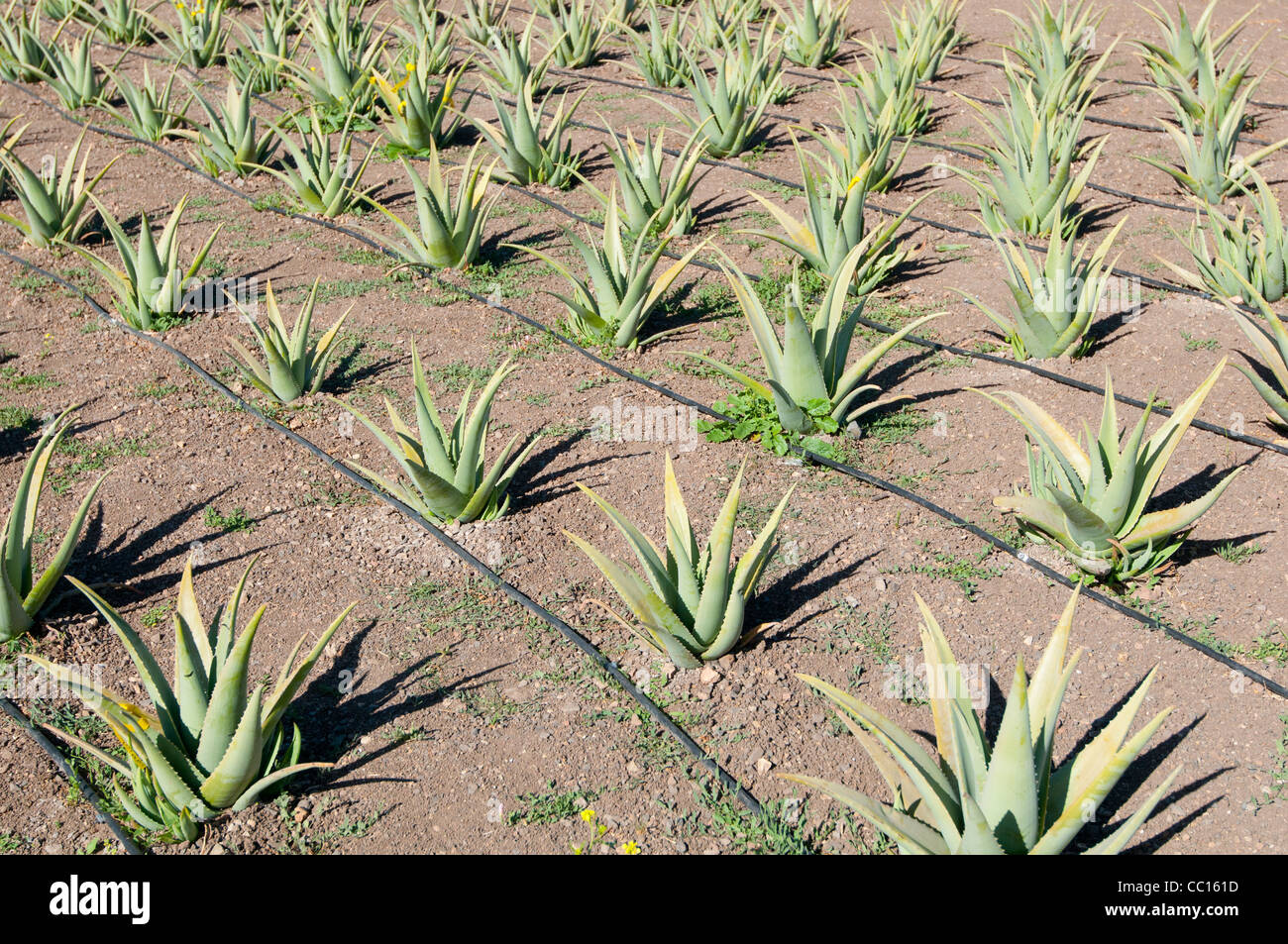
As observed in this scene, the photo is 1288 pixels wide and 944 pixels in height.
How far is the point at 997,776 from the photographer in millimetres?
2109

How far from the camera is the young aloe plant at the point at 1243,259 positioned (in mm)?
4320

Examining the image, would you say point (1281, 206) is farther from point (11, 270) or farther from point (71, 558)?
point (11, 270)

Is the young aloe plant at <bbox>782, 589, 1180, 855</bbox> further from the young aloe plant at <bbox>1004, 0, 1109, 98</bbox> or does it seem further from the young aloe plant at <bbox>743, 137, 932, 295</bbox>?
the young aloe plant at <bbox>1004, 0, 1109, 98</bbox>

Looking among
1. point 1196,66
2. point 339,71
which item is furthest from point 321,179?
point 1196,66

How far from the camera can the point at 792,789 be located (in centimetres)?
259

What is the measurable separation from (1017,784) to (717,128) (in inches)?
188

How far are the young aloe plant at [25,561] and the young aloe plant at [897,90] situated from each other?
14.5ft

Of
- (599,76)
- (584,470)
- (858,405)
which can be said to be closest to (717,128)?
(599,76)

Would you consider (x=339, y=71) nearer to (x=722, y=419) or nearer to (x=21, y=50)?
(x=21, y=50)

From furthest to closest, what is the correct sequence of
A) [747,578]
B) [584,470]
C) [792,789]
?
[584,470]
[747,578]
[792,789]

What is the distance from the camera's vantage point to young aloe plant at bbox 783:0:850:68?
23.8 feet

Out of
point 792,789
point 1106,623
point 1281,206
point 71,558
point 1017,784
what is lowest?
point 71,558

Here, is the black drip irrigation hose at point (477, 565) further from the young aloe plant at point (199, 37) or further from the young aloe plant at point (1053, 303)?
the young aloe plant at point (199, 37)

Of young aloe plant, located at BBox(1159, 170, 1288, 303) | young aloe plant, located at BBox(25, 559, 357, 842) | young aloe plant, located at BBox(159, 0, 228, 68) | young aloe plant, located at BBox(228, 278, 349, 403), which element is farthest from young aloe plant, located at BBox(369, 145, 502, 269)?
young aloe plant, located at BBox(159, 0, 228, 68)
